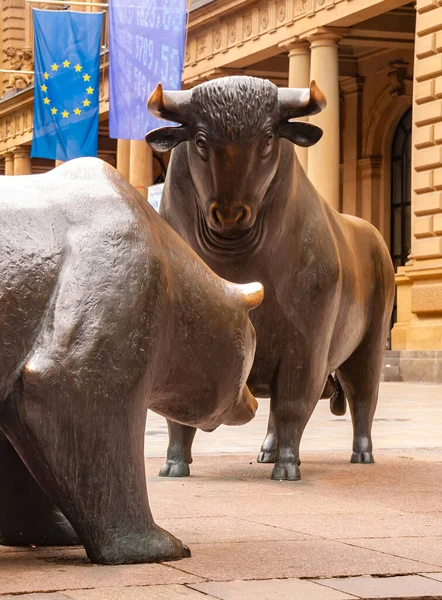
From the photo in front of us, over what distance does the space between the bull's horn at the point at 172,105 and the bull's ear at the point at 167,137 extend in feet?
0.16

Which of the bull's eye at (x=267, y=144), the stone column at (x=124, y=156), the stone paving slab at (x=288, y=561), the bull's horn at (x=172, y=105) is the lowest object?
the stone paving slab at (x=288, y=561)

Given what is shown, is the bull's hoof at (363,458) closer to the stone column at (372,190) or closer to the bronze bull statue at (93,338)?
the bronze bull statue at (93,338)

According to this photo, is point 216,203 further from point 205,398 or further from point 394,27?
point 394,27

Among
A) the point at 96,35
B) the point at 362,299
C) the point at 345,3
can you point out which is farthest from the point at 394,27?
the point at 362,299

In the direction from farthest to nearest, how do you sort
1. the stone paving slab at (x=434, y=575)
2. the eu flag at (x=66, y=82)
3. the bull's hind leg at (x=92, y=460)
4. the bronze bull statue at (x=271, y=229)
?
1. the eu flag at (x=66, y=82)
2. the bronze bull statue at (x=271, y=229)
3. the stone paving slab at (x=434, y=575)
4. the bull's hind leg at (x=92, y=460)

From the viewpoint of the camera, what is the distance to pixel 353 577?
12.7ft

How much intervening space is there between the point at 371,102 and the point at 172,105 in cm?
2871

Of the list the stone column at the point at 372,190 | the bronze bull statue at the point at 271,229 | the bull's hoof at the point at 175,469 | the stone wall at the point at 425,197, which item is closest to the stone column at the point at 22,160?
the stone column at the point at 372,190

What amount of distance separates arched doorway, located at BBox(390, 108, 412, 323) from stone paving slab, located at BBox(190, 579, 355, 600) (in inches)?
1168

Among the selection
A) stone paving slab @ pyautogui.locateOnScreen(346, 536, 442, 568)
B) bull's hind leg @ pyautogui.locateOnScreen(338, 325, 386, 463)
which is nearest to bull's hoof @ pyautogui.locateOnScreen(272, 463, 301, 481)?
bull's hind leg @ pyautogui.locateOnScreen(338, 325, 386, 463)

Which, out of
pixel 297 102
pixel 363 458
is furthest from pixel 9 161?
pixel 297 102

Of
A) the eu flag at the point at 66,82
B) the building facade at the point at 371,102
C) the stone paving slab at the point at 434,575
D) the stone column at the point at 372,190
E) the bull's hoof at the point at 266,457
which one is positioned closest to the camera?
the stone paving slab at the point at 434,575

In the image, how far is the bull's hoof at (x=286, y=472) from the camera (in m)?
6.92

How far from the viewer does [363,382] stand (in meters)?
8.43
